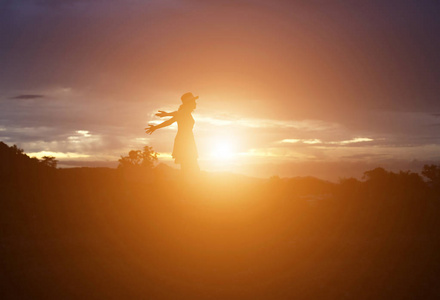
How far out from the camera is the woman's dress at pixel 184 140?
54.0 feet

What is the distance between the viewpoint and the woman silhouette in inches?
645

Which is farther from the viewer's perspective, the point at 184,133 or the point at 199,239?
the point at 184,133

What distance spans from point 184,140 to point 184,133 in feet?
0.98

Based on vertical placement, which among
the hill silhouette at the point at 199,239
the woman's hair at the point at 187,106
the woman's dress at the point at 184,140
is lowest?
the hill silhouette at the point at 199,239

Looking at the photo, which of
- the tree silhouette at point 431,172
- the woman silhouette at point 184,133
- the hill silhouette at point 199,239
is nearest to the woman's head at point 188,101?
the woman silhouette at point 184,133

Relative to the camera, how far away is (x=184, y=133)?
16.5 metres

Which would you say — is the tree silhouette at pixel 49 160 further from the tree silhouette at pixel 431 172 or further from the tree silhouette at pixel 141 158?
the tree silhouette at pixel 431 172

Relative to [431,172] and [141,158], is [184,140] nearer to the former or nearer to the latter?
[141,158]

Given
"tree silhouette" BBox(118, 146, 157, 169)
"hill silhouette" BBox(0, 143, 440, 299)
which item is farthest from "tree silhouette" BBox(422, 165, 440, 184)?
"tree silhouette" BBox(118, 146, 157, 169)

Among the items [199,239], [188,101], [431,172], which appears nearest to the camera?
[199,239]


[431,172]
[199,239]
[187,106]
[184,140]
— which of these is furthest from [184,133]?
[431,172]

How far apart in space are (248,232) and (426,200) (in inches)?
417

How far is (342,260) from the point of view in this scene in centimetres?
1197

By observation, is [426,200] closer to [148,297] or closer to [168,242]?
[168,242]
